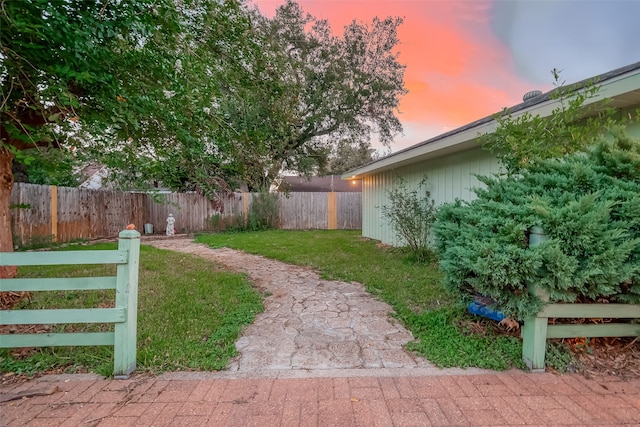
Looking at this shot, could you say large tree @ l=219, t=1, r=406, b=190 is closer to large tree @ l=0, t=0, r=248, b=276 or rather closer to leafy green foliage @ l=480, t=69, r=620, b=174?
large tree @ l=0, t=0, r=248, b=276

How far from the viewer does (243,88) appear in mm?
4484

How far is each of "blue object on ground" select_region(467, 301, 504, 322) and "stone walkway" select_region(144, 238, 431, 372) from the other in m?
0.67

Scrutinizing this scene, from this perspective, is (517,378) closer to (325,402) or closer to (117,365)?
(325,402)

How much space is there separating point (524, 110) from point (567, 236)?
6.55 ft

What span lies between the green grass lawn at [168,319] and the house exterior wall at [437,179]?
2.87m

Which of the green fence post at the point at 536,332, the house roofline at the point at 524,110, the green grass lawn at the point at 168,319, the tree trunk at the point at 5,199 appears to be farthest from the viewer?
the tree trunk at the point at 5,199

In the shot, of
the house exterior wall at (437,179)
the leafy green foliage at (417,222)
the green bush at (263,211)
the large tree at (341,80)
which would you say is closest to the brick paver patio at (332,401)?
the house exterior wall at (437,179)

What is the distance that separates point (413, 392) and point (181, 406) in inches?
56.7

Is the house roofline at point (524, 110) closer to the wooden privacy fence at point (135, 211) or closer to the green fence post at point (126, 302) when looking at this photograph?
the green fence post at point (126, 302)

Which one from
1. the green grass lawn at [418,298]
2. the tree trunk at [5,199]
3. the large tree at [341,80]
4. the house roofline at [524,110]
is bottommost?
the green grass lawn at [418,298]

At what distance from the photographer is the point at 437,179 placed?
6.12m

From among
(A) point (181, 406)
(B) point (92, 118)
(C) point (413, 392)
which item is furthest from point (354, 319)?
(B) point (92, 118)

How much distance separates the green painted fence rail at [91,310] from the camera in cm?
206

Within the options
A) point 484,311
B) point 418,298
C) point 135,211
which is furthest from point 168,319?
point 135,211
